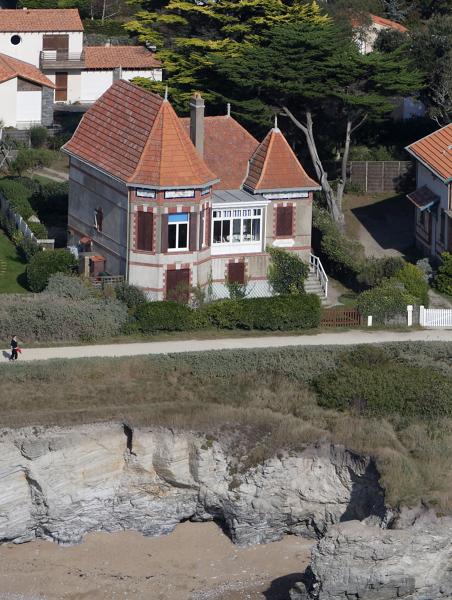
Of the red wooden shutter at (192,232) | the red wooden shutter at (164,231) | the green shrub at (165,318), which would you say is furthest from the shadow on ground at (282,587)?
the red wooden shutter at (192,232)

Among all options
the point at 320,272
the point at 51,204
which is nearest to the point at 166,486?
the point at 320,272

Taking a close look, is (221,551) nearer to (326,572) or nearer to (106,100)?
(326,572)

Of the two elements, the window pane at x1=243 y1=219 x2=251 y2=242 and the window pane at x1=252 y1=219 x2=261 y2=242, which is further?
the window pane at x1=252 y1=219 x2=261 y2=242

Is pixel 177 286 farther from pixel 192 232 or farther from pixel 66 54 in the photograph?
pixel 66 54

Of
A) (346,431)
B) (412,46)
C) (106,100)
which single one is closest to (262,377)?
(346,431)

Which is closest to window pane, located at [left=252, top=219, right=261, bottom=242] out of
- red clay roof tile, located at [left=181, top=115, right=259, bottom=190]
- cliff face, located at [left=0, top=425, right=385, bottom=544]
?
red clay roof tile, located at [left=181, top=115, right=259, bottom=190]

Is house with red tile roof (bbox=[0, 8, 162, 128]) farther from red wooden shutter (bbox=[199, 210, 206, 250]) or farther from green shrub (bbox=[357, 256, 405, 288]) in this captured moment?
red wooden shutter (bbox=[199, 210, 206, 250])
